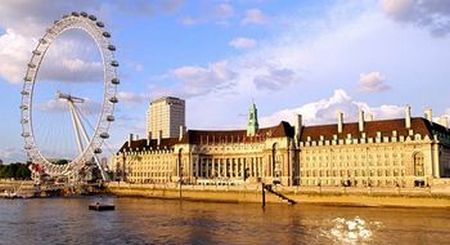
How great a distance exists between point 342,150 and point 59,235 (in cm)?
6585

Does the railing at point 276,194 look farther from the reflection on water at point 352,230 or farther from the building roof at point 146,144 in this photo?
the building roof at point 146,144

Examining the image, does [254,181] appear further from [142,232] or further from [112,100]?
[142,232]

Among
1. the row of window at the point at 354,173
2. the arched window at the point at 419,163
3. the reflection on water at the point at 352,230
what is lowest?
the reflection on water at the point at 352,230

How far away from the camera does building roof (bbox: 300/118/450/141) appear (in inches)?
3656

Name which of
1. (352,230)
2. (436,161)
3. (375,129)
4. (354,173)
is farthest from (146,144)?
(352,230)

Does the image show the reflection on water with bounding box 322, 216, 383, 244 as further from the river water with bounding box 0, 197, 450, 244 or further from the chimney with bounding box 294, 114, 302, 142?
the chimney with bounding box 294, 114, 302, 142

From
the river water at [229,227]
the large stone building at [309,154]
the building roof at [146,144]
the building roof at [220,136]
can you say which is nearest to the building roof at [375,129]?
the large stone building at [309,154]

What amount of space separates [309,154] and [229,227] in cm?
5927

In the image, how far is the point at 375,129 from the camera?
3875 inches

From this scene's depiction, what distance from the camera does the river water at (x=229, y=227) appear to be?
136ft

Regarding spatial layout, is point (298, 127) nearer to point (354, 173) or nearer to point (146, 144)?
point (354, 173)

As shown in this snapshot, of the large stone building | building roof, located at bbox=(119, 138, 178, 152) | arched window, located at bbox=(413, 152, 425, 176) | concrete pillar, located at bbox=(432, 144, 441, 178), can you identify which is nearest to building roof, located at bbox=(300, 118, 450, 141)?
the large stone building

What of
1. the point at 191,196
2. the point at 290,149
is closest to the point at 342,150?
the point at 290,149

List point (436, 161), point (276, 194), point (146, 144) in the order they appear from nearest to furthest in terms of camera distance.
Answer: point (276, 194) → point (436, 161) → point (146, 144)
